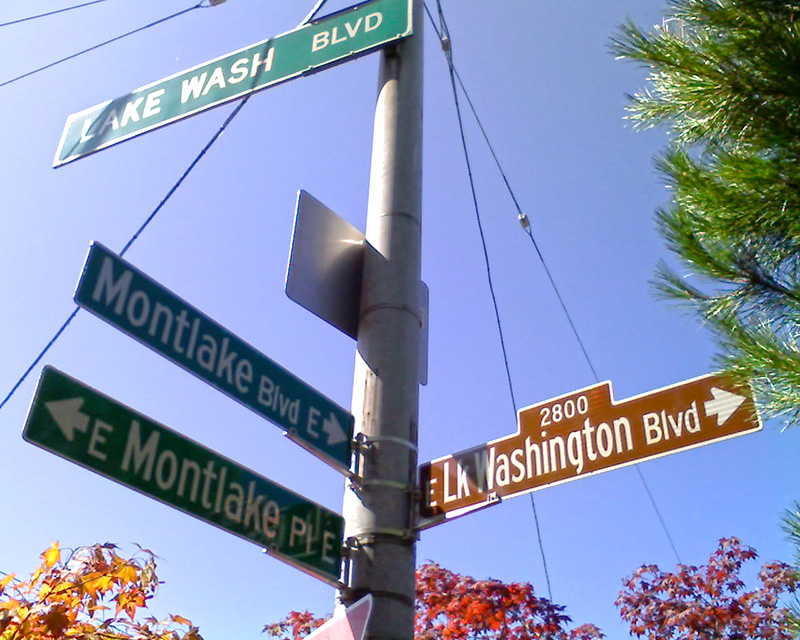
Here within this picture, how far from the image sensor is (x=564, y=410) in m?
4.08

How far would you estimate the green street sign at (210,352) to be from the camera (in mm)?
3328

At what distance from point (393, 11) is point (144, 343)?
2680mm

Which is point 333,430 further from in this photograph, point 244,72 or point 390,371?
point 244,72

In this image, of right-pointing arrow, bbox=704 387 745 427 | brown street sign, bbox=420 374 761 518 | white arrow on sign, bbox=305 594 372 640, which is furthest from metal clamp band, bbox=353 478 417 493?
right-pointing arrow, bbox=704 387 745 427

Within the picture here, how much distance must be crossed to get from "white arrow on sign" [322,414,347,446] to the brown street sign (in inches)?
19.2

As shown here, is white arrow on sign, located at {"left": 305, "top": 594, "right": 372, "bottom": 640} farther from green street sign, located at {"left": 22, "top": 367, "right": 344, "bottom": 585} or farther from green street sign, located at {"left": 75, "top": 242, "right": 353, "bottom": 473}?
green street sign, located at {"left": 75, "top": 242, "right": 353, "bottom": 473}

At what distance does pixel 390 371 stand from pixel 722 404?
1531 millimetres

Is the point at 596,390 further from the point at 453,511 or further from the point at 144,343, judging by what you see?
the point at 144,343

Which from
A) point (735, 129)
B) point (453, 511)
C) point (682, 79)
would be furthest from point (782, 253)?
point (453, 511)

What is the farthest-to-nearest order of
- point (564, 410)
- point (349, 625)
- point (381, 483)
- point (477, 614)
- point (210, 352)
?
point (477, 614) < point (564, 410) < point (381, 483) < point (210, 352) < point (349, 625)

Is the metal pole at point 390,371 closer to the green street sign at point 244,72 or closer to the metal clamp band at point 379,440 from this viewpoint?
the metal clamp band at point 379,440

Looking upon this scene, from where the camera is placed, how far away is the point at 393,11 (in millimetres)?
4914

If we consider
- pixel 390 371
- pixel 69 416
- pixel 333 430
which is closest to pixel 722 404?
pixel 390 371

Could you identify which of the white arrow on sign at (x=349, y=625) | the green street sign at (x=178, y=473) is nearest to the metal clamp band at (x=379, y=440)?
the green street sign at (x=178, y=473)
